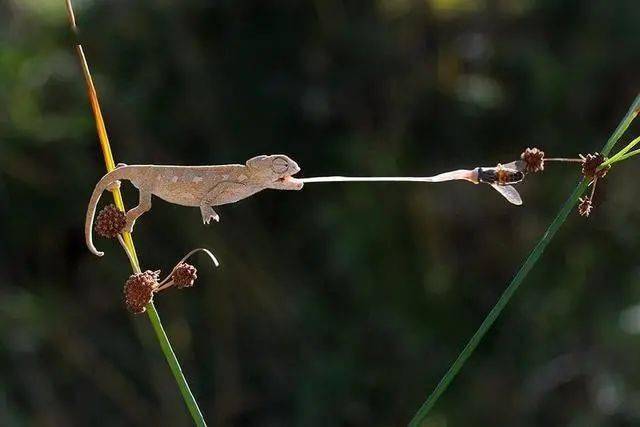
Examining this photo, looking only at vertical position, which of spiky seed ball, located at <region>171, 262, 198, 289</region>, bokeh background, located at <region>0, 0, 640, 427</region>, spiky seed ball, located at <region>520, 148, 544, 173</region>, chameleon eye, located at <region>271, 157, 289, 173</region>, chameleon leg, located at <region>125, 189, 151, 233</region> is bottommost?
spiky seed ball, located at <region>171, 262, 198, 289</region>

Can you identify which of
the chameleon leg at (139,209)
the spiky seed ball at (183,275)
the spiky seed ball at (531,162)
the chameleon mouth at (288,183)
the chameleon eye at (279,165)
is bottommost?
the spiky seed ball at (183,275)

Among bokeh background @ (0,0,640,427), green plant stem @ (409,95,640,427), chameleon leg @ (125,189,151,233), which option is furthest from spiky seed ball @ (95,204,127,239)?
bokeh background @ (0,0,640,427)

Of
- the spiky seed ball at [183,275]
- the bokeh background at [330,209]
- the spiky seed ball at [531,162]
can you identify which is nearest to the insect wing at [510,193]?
the spiky seed ball at [531,162]

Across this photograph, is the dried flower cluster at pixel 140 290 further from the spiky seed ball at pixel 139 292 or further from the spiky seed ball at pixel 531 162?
the spiky seed ball at pixel 531 162

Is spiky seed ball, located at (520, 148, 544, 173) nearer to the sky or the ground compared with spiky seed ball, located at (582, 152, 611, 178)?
nearer to the sky

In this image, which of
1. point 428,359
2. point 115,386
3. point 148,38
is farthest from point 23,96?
point 428,359

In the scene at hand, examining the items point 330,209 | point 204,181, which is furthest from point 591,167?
point 330,209

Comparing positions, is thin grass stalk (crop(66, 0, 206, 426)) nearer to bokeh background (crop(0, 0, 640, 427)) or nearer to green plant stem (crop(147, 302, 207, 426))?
green plant stem (crop(147, 302, 207, 426))
